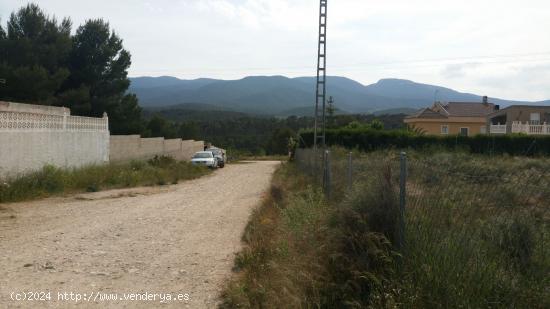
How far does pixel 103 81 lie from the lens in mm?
41438

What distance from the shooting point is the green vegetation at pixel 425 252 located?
420 centimetres

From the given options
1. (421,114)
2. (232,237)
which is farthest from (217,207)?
(421,114)

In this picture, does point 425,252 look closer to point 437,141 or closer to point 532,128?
point 437,141

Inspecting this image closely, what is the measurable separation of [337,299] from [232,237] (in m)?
5.12

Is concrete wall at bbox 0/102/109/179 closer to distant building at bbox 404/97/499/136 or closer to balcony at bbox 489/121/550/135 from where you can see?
balcony at bbox 489/121/550/135

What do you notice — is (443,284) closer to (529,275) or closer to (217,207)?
(529,275)

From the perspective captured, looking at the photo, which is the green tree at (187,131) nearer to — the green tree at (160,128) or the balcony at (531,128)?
the green tree at (160,128)

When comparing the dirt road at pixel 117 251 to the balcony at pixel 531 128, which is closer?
the dirt road at pixel 117 251

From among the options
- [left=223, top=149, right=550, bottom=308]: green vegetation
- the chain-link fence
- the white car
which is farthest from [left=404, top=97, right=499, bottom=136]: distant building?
the chain-link fence

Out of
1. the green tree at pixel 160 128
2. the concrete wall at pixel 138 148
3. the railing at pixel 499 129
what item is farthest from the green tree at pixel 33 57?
the railing at pixel 499 129

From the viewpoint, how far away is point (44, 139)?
59.6 feet

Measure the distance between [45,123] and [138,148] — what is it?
11543 millimetres

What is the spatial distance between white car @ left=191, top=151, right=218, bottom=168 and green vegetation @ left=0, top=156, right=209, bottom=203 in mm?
8701

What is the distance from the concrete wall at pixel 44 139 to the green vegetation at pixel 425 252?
11.8 metres
